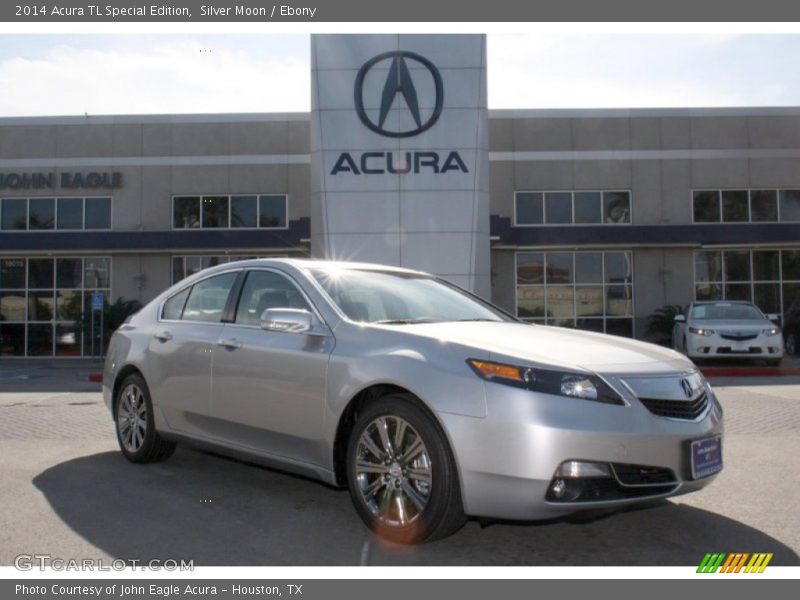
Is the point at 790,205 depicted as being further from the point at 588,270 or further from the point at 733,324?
the point at 733,324

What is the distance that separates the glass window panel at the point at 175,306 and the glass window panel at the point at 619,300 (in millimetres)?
21285

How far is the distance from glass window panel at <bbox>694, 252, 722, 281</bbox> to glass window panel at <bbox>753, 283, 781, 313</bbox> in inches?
51.7

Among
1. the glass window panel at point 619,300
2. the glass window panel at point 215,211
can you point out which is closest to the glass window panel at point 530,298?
the glass window panel at point 619,300

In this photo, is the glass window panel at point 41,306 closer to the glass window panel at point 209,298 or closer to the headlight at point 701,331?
the headlight at point 701,331

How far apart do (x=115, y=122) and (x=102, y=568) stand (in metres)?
24.8

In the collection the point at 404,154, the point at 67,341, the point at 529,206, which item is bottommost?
the point at 67,341

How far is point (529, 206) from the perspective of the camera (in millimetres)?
26328

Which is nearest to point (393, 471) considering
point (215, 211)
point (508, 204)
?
point (508, 204)

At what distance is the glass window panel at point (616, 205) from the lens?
26266 millimetres

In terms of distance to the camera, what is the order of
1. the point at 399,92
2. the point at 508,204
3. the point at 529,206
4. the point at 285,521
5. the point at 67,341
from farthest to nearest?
the point at 529,206
the point at 508,204
the point at 67,341
the point at 399,92
the point at 285,521

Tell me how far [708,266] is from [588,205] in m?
4.37

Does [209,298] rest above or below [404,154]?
below

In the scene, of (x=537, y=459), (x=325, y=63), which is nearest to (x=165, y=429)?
(x=537, y=459)

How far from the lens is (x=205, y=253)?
1008 inches
